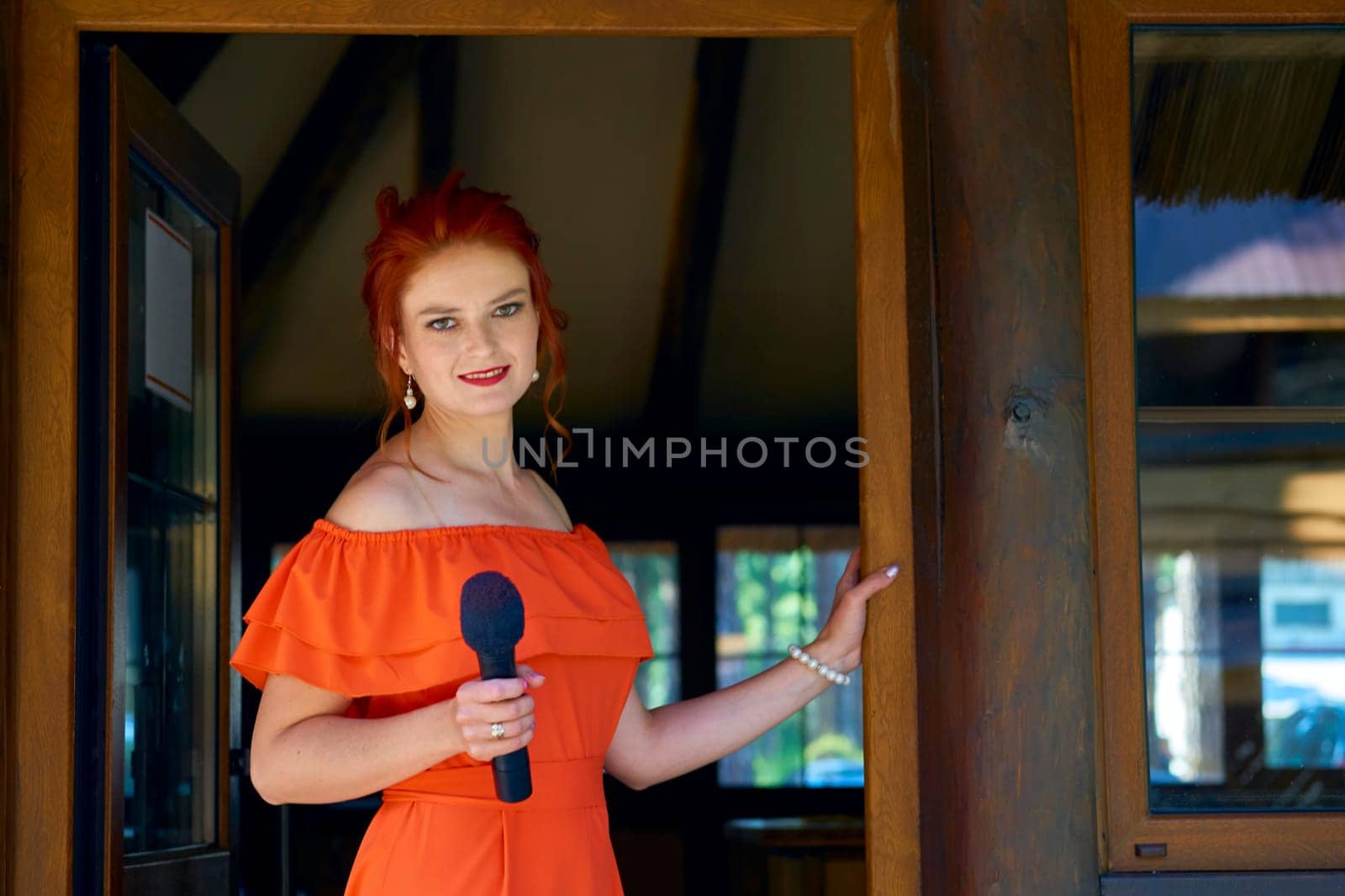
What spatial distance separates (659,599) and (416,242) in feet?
17.9

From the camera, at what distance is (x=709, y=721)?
2.56m

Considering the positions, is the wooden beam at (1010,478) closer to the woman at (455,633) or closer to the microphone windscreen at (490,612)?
the woman at (455,633)

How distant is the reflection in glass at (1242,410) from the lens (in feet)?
7.89

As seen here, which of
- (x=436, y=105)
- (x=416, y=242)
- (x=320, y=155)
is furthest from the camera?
(x=320, y=155)

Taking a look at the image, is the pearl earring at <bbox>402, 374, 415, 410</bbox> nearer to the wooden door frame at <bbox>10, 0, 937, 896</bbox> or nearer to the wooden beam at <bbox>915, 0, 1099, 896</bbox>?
the wooden door frame at <bbox>10, 0, 937, 896</bbox>

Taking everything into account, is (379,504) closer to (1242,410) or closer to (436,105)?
(1242,410)

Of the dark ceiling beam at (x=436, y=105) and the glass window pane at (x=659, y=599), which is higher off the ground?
the dark ceiling beam at (x=436, y=105)

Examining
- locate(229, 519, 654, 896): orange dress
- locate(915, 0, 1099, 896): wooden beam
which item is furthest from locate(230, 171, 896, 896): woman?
locate(915, 0, 1099, 896): wooden beam

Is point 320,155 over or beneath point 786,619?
Answer: over

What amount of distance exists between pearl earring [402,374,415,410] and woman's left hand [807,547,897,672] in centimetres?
69

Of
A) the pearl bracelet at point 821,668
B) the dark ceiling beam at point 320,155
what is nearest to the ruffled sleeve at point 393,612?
the pearl bracelet at point 821,668

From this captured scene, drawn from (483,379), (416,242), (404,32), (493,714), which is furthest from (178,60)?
(493,714)

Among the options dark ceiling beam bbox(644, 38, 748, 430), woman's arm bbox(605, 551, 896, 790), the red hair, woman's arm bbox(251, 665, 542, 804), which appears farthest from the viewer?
dark ceiling beam bbox(644, 38, 748, 430)

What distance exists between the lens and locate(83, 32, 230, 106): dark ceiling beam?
144 inches
